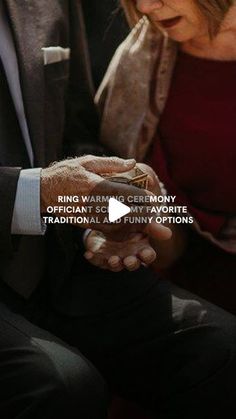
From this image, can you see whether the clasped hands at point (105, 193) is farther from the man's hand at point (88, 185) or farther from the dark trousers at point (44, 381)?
the dark trousers at point (44, 381)

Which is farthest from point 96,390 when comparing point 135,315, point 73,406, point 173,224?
point 173,224

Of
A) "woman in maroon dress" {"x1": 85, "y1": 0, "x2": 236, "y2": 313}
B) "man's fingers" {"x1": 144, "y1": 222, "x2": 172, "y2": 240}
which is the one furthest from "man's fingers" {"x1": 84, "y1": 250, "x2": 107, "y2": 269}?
"woman in maroon dress" {"x1": 85, "y1": 0, "x2": 236, "y2": 313}

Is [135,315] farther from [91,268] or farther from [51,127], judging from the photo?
[51,127]

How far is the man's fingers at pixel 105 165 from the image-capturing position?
1.33 metres

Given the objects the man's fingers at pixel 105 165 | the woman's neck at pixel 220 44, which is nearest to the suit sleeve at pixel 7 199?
the man's fingers at pixel 105 165

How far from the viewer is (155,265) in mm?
1721

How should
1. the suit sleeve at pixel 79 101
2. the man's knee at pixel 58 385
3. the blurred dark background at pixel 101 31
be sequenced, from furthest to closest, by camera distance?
the blurred dark background at pixel 101 31, the suit sleeve at pixel 79 101, the man's knee at pixel 58 385

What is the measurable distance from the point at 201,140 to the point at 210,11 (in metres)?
0.26

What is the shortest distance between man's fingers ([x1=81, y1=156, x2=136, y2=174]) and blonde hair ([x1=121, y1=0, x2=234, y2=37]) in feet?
1.30

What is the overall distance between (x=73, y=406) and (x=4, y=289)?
279 millimetres

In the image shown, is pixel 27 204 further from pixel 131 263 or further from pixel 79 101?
pixel 79 101

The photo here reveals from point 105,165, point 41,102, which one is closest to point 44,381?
point 105,165

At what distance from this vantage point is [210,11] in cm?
154

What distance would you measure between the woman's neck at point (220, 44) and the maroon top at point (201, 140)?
14mm
